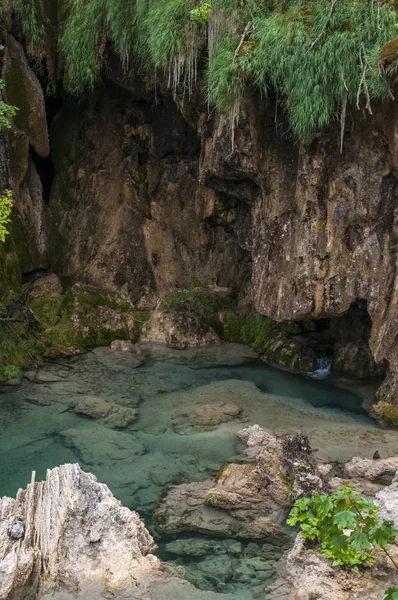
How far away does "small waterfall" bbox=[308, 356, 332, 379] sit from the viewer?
13.1 m

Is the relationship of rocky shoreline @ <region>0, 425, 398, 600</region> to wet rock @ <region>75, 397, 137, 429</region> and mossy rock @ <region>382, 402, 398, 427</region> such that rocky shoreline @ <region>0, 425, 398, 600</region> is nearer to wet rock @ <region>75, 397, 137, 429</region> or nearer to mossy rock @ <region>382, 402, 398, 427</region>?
mossy rock @ <region>382, 402, 398, 427</region>

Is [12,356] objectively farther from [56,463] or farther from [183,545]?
[183,545]

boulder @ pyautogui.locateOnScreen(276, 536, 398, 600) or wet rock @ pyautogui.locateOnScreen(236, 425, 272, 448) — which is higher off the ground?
wet rock @ pyautogui.locateOnScreen(236, 425, 272, 448)

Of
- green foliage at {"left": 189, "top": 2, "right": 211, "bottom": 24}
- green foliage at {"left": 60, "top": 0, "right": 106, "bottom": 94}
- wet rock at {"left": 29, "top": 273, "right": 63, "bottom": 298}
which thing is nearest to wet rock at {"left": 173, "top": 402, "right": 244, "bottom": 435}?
wet rock at {"left": 29, "top": 273, "right": 63, "bottom": 298}

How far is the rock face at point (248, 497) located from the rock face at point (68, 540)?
1083mm

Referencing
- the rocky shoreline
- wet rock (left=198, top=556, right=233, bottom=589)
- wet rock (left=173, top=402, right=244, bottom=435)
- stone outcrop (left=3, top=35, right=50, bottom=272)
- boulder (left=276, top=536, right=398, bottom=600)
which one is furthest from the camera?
stone outcrop (left=3, top=35, right=50, bottom=272)

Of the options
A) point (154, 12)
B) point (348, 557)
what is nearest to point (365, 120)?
point (154, 12)

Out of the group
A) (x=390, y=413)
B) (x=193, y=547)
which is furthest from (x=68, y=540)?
(x=390, y=413)

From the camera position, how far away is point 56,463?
354 inches

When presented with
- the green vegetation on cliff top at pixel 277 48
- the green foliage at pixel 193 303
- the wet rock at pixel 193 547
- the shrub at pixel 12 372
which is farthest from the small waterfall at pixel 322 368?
the wet rock at pixel 193 547

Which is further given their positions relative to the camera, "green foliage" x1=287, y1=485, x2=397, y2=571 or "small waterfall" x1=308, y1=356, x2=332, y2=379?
"small waterfall" x1=308, y1=356, x2=332, y2=379

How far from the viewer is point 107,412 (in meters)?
10.8

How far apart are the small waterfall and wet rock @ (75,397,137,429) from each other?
173 inches

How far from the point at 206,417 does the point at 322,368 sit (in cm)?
410
